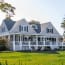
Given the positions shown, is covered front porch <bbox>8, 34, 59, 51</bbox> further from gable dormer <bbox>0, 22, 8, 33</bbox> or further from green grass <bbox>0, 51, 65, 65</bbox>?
green grass <bbox>0, 51, 65, 65</bbox>

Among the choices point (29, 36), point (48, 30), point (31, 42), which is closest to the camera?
point (31, 42)

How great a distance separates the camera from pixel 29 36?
59.9 meters

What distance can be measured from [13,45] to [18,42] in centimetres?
140

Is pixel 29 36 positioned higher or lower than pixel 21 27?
lower

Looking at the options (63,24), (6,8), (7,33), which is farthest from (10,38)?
(6,8)

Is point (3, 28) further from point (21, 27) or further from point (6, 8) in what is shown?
point (6, 8)

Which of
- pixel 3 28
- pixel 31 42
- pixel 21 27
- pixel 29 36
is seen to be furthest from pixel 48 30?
pixel 3 28

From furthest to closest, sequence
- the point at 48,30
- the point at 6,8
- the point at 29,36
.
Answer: the point at 48,30, the point at 29,36, the point at 6,8

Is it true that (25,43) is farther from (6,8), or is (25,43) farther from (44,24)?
(6,8)

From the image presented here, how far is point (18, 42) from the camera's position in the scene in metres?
56.2

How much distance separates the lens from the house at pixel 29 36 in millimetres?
56188

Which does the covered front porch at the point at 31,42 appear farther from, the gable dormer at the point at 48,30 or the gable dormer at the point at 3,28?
the gable dormer at the point at 3,28

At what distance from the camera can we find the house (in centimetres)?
5619

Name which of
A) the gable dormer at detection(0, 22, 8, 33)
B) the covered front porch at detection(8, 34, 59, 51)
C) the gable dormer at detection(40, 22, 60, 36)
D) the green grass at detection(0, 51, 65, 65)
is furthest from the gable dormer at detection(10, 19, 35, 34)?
the green grass at detection(0, 51, 65, 65)
